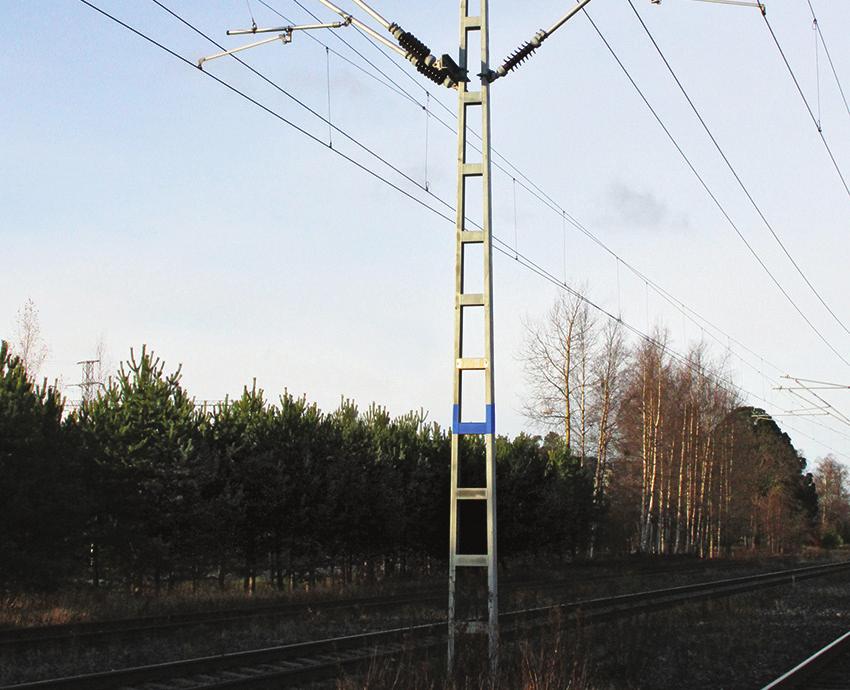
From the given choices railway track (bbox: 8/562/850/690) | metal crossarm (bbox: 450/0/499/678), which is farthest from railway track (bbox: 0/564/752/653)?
metal crossarm (bbox: 450/0/499/678)

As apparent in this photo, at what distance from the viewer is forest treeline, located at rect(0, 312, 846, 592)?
2147cm

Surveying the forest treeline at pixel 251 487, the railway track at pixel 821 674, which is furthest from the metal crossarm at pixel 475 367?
the forest treeline at pixel 251 487

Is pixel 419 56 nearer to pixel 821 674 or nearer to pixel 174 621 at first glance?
pixel 821 674

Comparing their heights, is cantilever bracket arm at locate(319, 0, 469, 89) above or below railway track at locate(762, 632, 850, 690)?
above

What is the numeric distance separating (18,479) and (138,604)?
160 inches

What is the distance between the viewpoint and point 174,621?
19.1 m

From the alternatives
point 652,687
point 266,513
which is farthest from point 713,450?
point 652,687

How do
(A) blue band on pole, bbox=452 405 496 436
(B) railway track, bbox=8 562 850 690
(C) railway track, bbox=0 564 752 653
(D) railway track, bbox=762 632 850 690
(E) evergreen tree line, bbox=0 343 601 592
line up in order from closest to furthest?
(B) railway track, bbox=8 562 850 690, (A) blue band on pole, bbox=452 405 496 436, (D) railway track, bbox=762 632 850 690, (C) railway track, bbox=0 564 752 653, (E) evergreen tree line, bbox=0 343 601 592

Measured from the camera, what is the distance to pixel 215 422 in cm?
2738

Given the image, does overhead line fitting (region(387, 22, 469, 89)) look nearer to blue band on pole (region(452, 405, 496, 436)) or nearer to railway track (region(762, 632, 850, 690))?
blue band on pole (region(452, 405, 496, 436))

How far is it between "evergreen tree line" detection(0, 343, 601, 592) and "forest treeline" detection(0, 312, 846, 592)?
0.05 metres

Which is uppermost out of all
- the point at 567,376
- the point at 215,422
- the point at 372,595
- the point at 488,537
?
the point at 567,376

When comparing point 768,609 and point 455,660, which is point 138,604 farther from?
point 768,609

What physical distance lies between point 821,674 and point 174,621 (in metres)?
12.0
